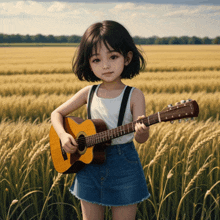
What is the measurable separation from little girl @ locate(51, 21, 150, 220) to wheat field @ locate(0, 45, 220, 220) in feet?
0.54

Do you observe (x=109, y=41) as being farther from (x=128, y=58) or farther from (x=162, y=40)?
(x=162, y=40)

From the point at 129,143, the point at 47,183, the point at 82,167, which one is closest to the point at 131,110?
the point at 129,143

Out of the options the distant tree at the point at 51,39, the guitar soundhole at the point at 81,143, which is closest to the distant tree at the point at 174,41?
the distant tree at the point at 51,39

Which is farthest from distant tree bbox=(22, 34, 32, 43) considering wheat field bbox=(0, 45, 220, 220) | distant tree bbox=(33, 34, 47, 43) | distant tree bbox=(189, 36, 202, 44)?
wheat field bbox=(0, 45, 220, 220)

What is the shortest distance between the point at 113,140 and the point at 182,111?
0.46 meters

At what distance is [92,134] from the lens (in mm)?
1407

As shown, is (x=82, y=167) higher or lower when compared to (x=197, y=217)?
higher

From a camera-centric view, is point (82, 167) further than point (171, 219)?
No

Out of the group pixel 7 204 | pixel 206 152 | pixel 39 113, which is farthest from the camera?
pixel 39 113

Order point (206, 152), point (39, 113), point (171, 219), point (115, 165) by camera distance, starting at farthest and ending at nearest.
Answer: point (39, 113)
point (206, 152)
point (171, 219)
point (115, 165)

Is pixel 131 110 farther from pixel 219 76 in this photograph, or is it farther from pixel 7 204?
pixel 219 76

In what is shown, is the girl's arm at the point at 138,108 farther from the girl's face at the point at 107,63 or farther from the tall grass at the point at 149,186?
the tall grass at the point at 149,186

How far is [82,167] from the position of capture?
1496mm

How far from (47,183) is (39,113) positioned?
3311mm
